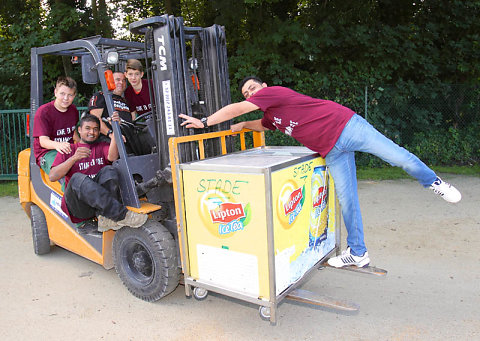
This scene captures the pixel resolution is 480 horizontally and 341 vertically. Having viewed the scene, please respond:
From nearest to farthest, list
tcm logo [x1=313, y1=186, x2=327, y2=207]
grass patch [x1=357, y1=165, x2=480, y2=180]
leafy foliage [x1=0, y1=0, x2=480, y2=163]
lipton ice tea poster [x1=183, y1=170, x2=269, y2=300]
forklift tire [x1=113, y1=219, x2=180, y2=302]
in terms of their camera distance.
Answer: lipton ice tea poster [x1=183, y1=170, x2=269, y2=300] < tcm logo [x1=313, y1=186, x2=327, y2=207] < forklift tire [x1=113, y1=219, x2=180, y2=302] < grass patch [x1=357, y1=165, x2=480, y2=180] < leafy foliage [x1=0, y1=0, x2=480, y2=163]

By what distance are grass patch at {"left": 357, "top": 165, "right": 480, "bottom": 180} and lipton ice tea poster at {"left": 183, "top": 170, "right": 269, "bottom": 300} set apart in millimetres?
6538

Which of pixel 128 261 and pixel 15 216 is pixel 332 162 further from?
pixel 15 216

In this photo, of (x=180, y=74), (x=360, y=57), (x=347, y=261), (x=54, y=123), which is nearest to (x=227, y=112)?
(x=180, y=74)

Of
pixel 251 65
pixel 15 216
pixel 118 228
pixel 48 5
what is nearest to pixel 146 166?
pixel 118 228

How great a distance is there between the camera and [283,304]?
151 inches

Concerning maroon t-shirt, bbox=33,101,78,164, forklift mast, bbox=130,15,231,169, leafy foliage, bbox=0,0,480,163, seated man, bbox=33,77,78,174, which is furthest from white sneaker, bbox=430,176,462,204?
leafy foliage, bbox=0,0,480,163

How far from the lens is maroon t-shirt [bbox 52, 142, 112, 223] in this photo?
4113 mm

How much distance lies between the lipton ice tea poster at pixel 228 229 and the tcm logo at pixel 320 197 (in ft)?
2.53

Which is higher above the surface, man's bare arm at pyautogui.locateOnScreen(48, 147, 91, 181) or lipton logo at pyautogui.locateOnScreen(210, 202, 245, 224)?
man's bare arm at pyautogui.locateOnScreen(48, 147, 91, 181)

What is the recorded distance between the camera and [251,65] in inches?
439

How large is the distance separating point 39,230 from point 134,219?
2008 mm

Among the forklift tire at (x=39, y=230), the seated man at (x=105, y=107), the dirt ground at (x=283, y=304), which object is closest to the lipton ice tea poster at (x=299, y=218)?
the dirt ground at (x=283, y=304)

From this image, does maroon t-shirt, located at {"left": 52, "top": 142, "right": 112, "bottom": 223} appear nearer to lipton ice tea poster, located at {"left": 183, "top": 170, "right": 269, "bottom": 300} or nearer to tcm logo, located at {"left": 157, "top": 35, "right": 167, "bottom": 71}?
tcm logo, located at {"left": 157, "top": 35, "right": 167, "bottom": 71}

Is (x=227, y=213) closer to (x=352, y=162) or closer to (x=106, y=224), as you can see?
(x=352, y=162)
